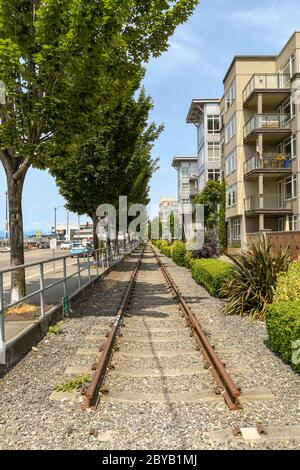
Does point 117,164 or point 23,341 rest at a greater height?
point 117,164

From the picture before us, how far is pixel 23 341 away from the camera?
733 cm

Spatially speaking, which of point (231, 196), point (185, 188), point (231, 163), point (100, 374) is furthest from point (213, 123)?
point (100, 374)

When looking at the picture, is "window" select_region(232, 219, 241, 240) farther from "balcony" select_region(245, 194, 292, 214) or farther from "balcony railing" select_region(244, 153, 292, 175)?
"balcony railing" select_region(244, 153, 292, 175)

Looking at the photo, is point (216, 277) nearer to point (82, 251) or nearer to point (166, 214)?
point (82, 251)

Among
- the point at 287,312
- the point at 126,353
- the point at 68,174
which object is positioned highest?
the point at 68,174

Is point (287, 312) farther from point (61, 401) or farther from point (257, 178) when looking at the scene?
point (257, 178)

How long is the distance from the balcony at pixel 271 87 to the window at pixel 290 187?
6152mm

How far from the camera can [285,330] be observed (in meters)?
6.47

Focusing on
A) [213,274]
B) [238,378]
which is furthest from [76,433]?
[213,274]

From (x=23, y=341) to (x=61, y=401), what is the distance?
237cm

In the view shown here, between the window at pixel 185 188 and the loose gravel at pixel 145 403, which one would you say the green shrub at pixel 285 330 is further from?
the window at pixel 185 188

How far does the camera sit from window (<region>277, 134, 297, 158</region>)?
31.3m

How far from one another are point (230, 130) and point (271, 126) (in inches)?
310
